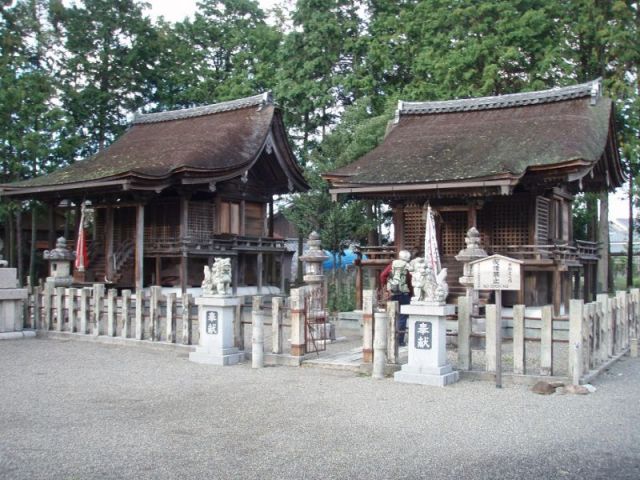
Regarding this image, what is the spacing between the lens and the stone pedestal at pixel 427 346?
10.2m

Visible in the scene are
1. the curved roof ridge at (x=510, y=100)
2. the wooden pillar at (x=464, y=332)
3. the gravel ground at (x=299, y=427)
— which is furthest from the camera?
the curved roof ridge at (x=510, y=100)

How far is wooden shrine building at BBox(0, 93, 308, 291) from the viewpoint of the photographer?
2308cm

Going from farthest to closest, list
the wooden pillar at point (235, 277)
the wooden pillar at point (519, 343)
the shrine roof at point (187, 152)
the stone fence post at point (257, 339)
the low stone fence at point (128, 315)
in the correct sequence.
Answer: the wooden pillar at point (235, 277)
the shrine roof at point (187, 152)
the low stone fence at point (128, 315)
the stone fence post at point (257, 339)
the wooden pillar at point (519, 343)

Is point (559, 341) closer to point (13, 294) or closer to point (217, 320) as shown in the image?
point (217, 320)

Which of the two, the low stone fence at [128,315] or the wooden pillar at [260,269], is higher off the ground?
the wooden pillar at [260,269]

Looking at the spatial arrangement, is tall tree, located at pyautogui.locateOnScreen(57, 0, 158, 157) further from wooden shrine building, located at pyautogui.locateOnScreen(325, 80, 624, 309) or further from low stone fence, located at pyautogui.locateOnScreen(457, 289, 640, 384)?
low stone fence, located at pyautogui.locateOnScreen(457, 289, 640, 384)

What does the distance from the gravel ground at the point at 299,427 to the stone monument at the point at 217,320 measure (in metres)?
0.74

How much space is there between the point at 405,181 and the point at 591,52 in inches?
548

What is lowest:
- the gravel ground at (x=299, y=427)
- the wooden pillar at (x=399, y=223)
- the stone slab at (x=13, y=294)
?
the gravel ground at (x=299, y=427)

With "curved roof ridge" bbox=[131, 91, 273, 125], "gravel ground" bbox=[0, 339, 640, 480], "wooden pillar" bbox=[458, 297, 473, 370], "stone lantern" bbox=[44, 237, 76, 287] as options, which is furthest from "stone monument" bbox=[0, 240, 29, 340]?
"curved roof ridge" bbox=[131, 91, 273, 125]

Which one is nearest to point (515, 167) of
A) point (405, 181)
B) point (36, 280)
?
point (405, 181)

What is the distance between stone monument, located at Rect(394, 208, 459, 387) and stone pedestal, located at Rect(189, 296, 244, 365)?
132 inches

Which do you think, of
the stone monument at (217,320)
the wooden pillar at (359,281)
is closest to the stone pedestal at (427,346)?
the stone monument at (217,320)

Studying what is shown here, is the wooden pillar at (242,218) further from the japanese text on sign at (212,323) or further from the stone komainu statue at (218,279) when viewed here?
the japanese text on sign at (212,323)
